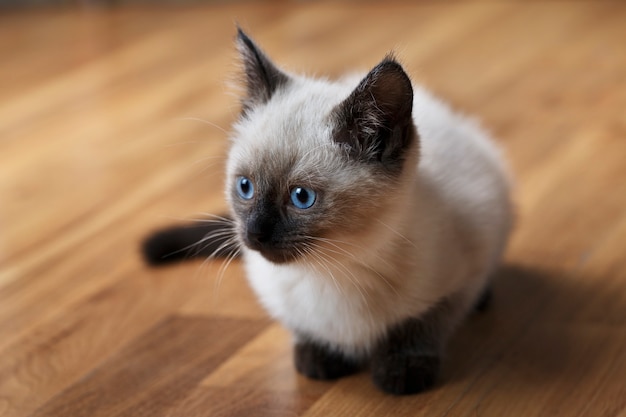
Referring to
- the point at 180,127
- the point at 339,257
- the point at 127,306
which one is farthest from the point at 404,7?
the point at 339,257

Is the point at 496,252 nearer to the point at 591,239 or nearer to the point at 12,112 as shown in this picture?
the point at 591,239

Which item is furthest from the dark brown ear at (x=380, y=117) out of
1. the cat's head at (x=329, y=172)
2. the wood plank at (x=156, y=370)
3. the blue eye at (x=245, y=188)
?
the wood plank at (x=156, y=370)

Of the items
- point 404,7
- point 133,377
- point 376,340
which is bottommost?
point 133,377

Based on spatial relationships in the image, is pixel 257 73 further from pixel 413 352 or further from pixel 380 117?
pixel 413 352

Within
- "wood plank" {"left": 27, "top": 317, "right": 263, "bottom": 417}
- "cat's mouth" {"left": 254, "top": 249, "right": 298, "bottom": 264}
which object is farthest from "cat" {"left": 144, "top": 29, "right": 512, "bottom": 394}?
"wood plank" {"left": 27, "top": 317, "right": 263, "bottom": 417}

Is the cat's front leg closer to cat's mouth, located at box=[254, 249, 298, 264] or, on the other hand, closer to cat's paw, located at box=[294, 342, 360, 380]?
cat's paw, located at box=[294, 342, 360, 380]

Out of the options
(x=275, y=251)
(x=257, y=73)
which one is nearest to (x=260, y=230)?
(x=275, y=251)
